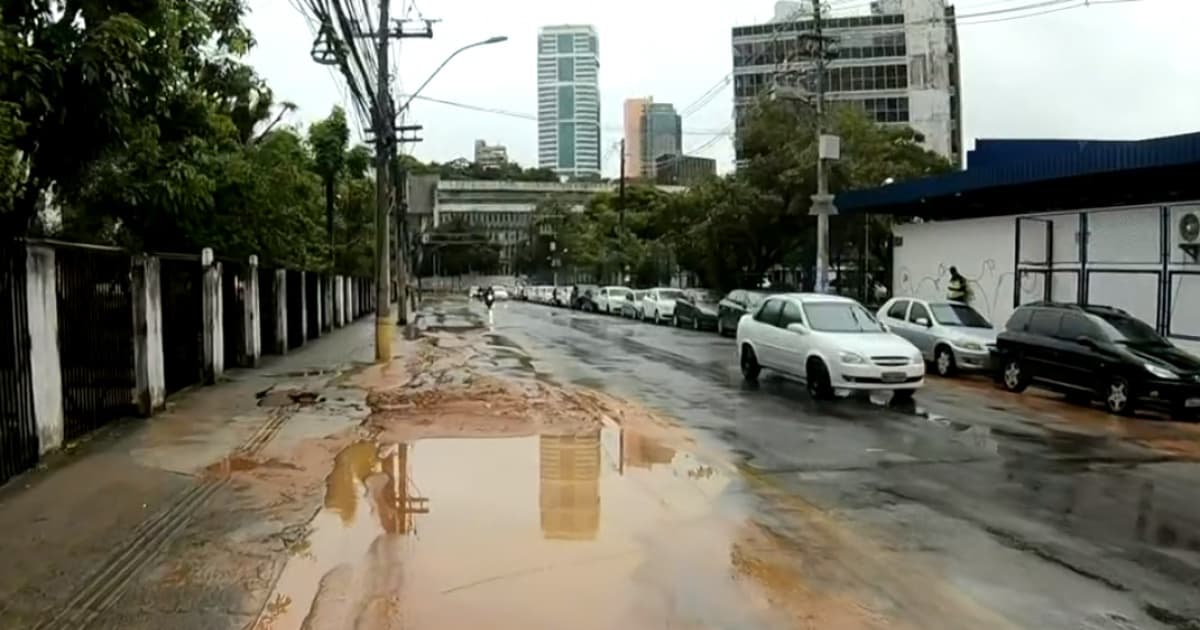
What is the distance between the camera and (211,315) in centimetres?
1689

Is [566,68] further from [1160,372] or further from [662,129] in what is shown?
Result: [1160,372]

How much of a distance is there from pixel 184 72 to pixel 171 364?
4503 mm

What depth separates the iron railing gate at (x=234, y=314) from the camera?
19328 millimetres

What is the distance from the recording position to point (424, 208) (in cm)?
4653

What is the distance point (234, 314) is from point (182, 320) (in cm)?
394

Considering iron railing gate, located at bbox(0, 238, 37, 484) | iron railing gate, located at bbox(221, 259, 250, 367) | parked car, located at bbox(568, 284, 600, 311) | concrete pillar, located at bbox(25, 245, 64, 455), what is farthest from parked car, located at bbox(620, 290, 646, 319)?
iron railing gate, located at bbox(0, 238, 37, 484)

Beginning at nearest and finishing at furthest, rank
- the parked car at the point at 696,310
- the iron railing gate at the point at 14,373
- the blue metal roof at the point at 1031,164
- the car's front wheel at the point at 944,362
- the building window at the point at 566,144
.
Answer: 1. the iron railing gate at the point at 14,373
2. the blue metal roof at the point at 1031,164
3. the car's front wheel at the point at 944,362
4. the parked car at the point at 696,310
5. the building window at the point at 566,144

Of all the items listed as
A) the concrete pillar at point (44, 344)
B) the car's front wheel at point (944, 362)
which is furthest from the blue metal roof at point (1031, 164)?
the concrete pillar at point (44, 344)

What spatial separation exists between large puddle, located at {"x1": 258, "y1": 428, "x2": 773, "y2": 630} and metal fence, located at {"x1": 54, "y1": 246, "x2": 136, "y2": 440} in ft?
10.1

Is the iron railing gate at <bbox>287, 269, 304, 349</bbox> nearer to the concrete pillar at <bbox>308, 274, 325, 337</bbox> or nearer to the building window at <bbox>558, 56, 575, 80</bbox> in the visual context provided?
the concrete pillar at <bbox>308, 274, 325, 337</bbox>

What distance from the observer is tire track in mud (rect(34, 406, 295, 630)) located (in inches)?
225

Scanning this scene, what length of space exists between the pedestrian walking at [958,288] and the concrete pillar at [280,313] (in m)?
16.7

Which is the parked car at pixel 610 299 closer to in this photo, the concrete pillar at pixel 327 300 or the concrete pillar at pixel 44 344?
the concrete pillar at pixel 327 300

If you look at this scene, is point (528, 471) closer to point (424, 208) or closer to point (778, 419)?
point (778, 419)
